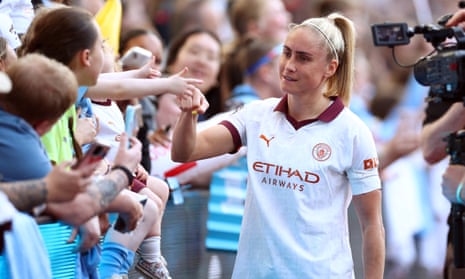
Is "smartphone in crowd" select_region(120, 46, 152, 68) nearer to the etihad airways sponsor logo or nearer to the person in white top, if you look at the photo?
the person in white top

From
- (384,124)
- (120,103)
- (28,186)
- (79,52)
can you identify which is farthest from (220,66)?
(28,186)

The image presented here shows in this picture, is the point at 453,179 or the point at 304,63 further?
the point at 453,179

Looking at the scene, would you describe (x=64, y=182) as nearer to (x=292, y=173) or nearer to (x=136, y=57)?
(x=292, y=173)

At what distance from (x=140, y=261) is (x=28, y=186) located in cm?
165

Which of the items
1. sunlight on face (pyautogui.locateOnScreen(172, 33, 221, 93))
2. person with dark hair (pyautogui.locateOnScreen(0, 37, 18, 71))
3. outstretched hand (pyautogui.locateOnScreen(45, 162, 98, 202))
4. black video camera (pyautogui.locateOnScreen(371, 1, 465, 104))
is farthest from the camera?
sunlight on face (pyautogui.locateOnScreen(172, 33, 221, 93))

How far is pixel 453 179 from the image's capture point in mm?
5949

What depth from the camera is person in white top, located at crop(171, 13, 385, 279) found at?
17.0 ft

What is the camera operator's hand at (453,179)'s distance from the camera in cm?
594

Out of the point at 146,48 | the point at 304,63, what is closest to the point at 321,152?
the point at 304,63

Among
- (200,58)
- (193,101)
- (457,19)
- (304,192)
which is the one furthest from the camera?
(200,58)

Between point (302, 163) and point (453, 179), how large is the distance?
3.55 feet

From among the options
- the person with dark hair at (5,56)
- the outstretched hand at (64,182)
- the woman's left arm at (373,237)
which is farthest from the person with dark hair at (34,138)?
the woman's left arm at (373,237)

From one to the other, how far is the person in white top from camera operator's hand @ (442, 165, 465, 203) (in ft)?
2.25

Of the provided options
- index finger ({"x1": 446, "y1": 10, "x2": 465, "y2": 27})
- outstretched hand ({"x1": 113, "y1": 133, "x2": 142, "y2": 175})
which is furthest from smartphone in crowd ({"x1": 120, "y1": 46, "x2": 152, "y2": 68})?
outstretched hand ({"x1": 113, "y1": 133, "x2": 142, "y2": 175})
